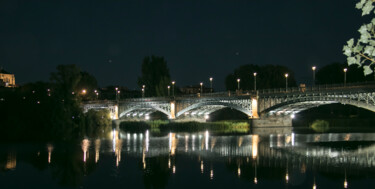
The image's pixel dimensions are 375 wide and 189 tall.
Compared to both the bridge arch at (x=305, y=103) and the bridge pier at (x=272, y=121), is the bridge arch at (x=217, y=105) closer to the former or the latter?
the bridge pier at (x=272, y=121)

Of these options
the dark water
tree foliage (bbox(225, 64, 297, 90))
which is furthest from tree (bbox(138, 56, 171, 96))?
the dark water

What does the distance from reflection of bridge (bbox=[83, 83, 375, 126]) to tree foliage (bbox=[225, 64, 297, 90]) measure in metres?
15.8

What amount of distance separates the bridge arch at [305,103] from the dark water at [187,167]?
22018mm

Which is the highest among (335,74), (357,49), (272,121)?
(335,74)

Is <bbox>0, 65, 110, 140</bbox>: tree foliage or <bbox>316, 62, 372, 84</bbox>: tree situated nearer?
<bbox>0, 65, 110, 140</bbox>: tree foliage

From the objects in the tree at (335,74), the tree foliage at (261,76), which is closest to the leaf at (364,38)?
the tree at (335,74)

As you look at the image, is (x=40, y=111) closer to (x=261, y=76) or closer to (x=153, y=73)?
(x=153, y=73)

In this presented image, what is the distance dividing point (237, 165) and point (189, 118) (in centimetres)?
6905

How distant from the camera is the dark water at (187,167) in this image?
21.4 m

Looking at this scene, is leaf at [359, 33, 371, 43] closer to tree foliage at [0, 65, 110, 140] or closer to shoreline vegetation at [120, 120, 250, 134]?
tree foliage at [0, 65, 110, 140]

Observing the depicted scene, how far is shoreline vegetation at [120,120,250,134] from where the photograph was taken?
2707 inches

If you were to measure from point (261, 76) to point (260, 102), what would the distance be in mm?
37849

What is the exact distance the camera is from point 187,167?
26.4 meters

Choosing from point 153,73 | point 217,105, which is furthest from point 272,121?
point 153,73
